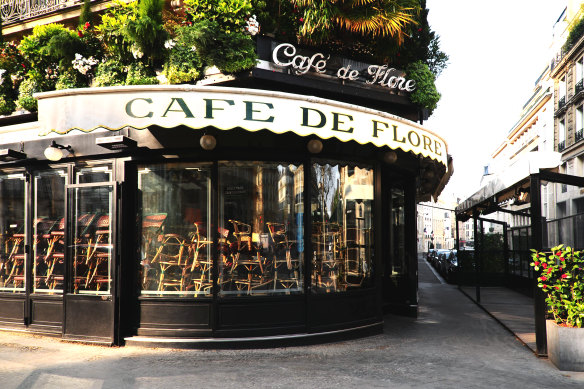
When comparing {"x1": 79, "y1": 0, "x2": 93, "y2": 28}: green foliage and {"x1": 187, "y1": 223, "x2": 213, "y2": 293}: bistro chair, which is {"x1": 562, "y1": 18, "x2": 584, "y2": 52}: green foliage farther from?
{"x1": 187, "y1": 223, "x2": 213, "y2": 293}: bistro chair

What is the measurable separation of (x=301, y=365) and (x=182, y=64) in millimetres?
5407

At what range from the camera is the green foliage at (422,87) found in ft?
33.5

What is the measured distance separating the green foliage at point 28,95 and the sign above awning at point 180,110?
441cm

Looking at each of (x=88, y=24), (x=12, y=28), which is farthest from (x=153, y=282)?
(x=12, y=28)

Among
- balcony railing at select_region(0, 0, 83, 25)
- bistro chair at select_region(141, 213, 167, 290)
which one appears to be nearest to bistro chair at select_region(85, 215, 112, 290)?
bistro chair at select_region(141, 213, 167, 290)

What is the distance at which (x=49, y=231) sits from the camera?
365 inches

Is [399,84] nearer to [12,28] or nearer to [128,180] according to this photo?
[128,180]

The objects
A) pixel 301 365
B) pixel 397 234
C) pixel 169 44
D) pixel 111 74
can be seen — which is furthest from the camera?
pixel 397 234

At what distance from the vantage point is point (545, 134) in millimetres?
48375

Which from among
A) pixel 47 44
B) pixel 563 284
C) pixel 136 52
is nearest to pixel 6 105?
pixel 47 44

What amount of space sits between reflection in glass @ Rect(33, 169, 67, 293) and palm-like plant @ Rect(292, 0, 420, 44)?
17.0ft

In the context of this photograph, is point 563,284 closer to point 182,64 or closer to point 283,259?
point 283,259

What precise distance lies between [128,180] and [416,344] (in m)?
5.46

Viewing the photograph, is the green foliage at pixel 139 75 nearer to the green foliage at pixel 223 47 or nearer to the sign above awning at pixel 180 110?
the green foliage at pixel 223 47
